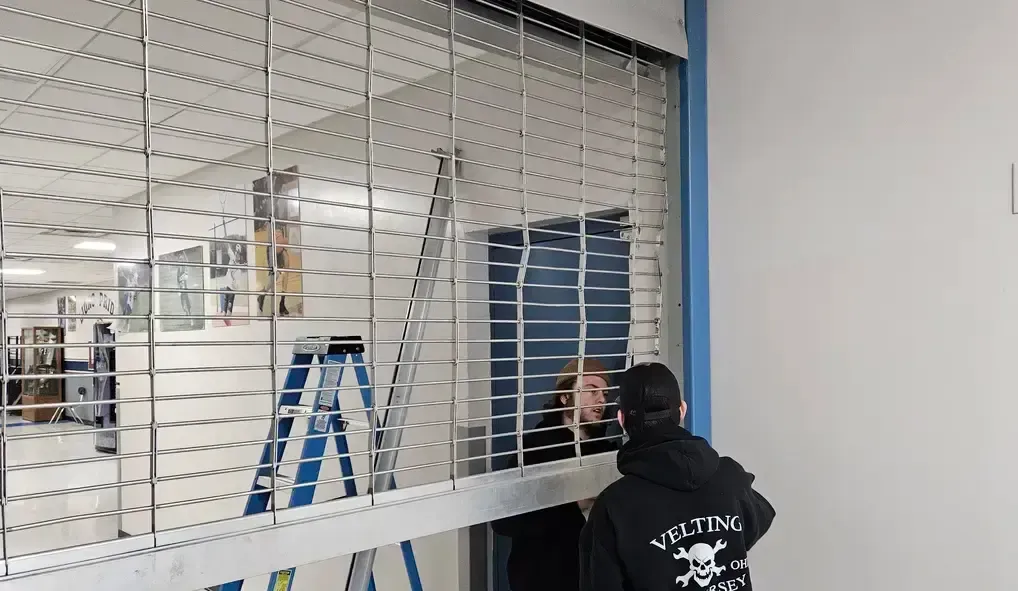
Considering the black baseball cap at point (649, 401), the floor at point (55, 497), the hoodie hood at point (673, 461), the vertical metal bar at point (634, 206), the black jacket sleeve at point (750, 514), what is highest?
the vertical metal bar at point (634, 206)

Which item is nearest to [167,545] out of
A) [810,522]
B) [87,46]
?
[810,522]

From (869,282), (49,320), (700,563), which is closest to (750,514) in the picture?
(700,563)

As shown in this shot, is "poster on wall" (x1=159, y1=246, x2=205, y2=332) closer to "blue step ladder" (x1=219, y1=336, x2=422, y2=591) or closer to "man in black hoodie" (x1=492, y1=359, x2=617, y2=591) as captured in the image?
"blue step ladder" (x1=219, y1=336, x2=422, y2=591)

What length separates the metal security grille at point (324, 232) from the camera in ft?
4.11

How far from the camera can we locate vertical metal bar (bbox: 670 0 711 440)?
2.01 metres

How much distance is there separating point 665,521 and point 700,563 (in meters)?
0.11

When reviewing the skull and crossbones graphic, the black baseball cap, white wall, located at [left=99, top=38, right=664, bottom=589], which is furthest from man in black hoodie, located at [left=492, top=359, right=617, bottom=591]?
the skull and crossbones graphic

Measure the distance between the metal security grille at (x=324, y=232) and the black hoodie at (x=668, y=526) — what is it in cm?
25

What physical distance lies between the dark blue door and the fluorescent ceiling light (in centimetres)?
279

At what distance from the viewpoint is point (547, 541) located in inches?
87.8

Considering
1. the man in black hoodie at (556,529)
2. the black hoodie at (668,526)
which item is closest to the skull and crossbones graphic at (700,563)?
the black hoodie at (668,526)

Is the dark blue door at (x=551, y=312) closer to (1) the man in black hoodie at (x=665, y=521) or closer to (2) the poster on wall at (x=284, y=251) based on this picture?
(1) the man in black hoodie at (x=665, y=521)

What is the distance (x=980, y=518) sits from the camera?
1546mm

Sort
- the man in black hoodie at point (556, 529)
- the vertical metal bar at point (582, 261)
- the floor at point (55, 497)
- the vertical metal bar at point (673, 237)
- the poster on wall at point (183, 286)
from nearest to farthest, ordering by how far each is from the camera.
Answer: the vertical metal bar at point (582, 261), the vertical metal bar at point (673, 237), the man in black hoodie at point (556, 529), the floor at point (55, 497), the poster on wall at point (183, 286)
